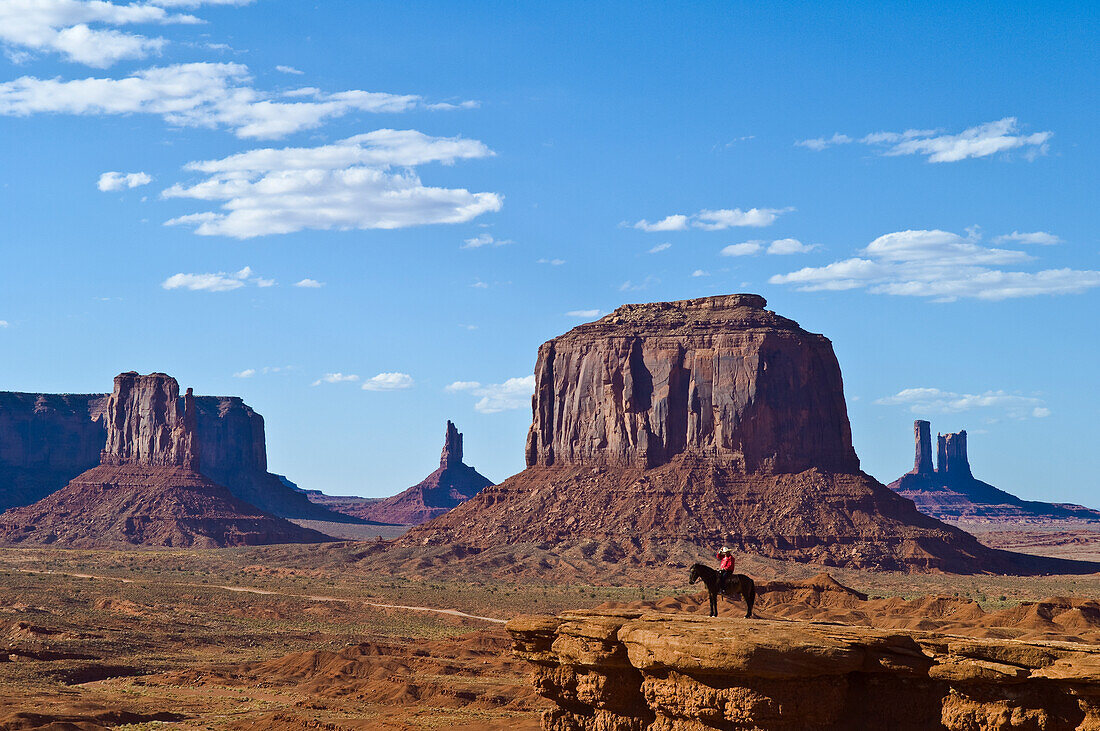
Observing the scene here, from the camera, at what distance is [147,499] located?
164 m

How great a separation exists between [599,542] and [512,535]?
9.66 metres

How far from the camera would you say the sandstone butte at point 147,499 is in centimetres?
15500

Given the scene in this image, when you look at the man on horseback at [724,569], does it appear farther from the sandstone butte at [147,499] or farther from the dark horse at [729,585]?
the sandstone butte at [147,499]

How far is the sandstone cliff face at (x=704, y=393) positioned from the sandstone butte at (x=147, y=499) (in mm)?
51108

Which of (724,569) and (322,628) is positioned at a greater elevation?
(724,569)

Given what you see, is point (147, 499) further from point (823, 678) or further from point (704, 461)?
point (823, 678)

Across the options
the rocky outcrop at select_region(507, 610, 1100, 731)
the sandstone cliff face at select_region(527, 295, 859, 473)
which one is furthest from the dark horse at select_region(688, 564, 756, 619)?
the sandstone cliff face at select_region(527, 295, 859, 473)

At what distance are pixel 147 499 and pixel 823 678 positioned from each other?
153 m

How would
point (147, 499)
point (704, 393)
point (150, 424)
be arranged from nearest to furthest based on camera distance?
point (704, 393)
point (147, 499)
point (150, 424)

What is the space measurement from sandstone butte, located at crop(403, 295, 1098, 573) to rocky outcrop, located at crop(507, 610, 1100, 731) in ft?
270

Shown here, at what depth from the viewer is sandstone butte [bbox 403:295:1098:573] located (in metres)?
108

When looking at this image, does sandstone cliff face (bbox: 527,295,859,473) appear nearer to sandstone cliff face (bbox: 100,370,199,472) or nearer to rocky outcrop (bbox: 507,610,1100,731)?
sandstone cliff face (bbox: 100,370,199,472)

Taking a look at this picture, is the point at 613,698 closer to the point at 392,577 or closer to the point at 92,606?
the point at 92,606

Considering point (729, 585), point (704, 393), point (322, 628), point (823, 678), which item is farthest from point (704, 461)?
point (823, 678)
